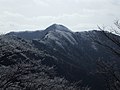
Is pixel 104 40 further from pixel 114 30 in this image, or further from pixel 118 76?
pixel 118 76

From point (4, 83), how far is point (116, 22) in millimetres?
9447

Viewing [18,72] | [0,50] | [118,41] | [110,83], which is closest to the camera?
[118,41]

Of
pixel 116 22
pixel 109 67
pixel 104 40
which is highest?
pixel 116 22

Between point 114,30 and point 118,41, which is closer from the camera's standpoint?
point 118,41

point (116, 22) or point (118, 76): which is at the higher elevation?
point (116, 22)

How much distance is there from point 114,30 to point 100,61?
4.70 feet

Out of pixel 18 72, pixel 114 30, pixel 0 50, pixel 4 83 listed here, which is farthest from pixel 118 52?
pixel 0 50

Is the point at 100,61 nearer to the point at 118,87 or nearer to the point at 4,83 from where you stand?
the point at 118,87

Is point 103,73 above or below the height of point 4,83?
above

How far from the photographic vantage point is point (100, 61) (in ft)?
37.3

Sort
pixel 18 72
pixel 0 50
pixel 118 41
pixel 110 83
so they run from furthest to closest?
1. pixel 0 50
2. pixel 18 72
3. pixel 110 83
4. pixel 118 41

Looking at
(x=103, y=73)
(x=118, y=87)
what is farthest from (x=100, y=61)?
(x=118, y=87)

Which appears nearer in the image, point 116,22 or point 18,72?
point 116,22

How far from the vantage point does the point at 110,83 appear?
11.6 m
